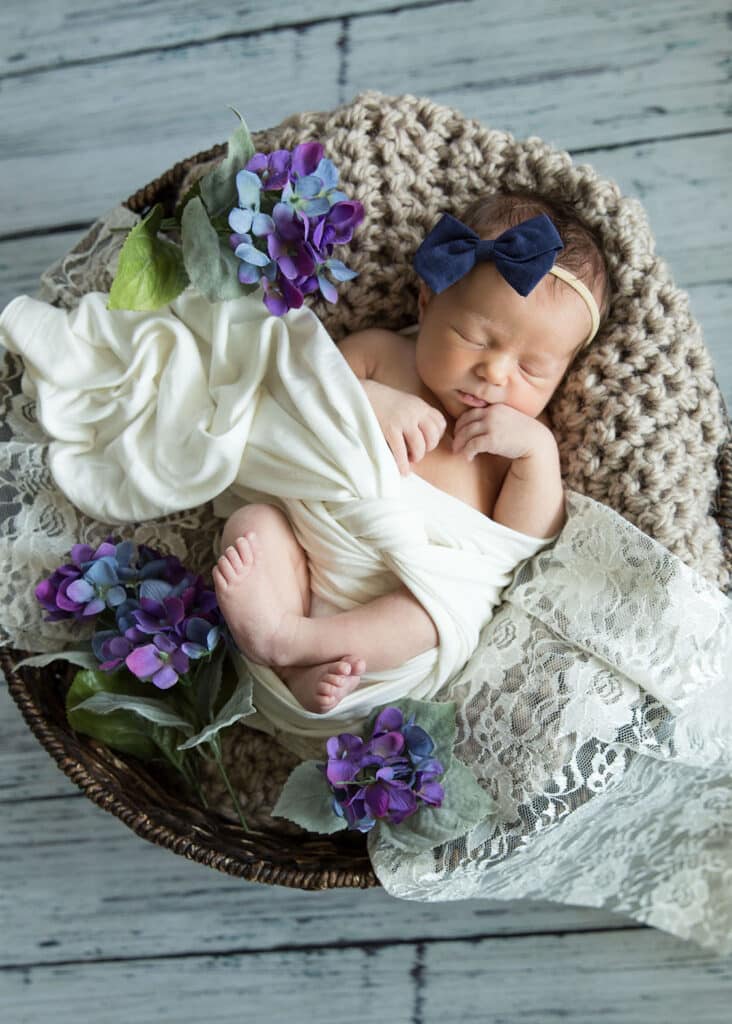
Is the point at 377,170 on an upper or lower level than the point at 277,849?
upper

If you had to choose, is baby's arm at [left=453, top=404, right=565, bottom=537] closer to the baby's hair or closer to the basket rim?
the baby's hair

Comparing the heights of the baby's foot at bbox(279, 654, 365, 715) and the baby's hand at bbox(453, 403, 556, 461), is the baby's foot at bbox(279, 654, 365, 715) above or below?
below

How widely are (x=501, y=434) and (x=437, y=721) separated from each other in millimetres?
385

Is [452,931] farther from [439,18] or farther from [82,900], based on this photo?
[439,18]

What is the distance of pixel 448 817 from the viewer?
1.16m

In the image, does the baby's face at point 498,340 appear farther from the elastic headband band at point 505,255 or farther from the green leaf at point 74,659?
the green leaf at point 74,659

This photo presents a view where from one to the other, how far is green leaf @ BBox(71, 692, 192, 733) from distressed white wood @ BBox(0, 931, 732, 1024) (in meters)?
0.56

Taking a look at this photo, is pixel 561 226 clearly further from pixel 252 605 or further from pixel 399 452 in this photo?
pixel 252 605

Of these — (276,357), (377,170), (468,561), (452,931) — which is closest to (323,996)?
(452,931)

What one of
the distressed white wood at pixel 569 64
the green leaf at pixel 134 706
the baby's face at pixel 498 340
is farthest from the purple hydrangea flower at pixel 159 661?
the distressed white wood at pixel 569 64

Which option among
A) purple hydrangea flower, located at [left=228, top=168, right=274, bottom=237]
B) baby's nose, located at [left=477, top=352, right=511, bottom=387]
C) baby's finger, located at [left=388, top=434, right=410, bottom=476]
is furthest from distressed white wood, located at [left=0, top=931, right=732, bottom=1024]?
purple hydrangea flower, located at [left=228, top=168, right=274, bottom=237]

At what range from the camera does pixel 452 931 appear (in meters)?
1.55

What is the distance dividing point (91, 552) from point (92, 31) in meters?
1.05

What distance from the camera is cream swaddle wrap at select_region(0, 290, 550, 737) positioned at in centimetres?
123
